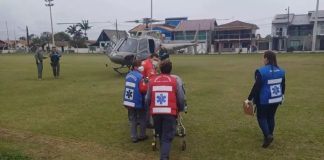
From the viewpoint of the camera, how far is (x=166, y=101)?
589 cm

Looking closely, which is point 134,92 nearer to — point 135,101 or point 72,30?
point 135,101

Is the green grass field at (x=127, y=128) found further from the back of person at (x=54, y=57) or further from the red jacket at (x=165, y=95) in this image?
the back of person at (x=54, y=57)

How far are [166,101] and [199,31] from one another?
76009 millimetres

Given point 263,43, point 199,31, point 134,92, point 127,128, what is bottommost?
point 127,128

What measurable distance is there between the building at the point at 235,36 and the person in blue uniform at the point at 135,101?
224ft

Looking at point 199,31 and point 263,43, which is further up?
point 199,31

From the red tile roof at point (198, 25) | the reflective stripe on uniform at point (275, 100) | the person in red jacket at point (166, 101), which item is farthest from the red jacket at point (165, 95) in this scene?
the red tile roof at point (198, 25)

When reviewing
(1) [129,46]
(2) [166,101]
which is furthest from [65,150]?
(1) [129,46]

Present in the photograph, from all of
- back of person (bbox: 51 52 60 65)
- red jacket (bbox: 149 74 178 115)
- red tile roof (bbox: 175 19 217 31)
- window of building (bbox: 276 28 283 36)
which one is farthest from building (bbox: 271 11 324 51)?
red jacket (bbox: 149 74 178 115)

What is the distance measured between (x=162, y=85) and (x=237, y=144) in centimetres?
248

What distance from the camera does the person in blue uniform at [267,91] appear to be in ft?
22.4

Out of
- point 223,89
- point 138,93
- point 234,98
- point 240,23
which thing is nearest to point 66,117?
point 138,93

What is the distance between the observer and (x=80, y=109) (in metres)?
11.0

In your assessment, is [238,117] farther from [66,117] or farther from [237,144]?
[66,117]
